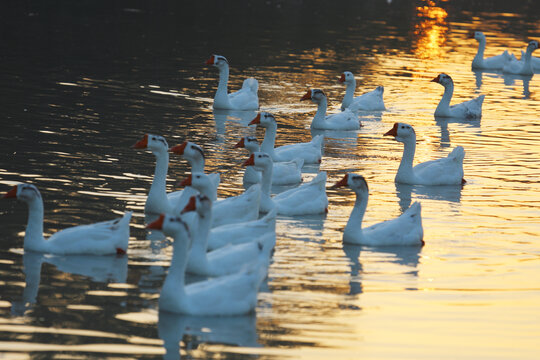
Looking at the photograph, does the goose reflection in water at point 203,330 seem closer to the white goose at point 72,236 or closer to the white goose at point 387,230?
the white goose at point 72,236

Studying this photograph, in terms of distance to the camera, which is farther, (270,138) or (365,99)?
(365,99)

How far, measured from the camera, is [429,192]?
18234 mm

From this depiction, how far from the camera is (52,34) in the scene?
34.2 meters

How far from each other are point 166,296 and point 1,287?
2085mm

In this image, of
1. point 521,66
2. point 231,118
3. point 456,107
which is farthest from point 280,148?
point 521,66

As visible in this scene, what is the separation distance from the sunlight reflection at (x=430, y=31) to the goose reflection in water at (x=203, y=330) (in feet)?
91.8

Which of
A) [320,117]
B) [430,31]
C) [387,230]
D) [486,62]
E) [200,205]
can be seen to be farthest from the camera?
[430,31]

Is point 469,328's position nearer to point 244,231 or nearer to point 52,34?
point 244,231

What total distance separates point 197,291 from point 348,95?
1648 cm

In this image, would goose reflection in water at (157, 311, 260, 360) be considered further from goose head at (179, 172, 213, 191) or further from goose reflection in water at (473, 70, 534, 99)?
goose reflection in water at (473, 70, 534, 99)

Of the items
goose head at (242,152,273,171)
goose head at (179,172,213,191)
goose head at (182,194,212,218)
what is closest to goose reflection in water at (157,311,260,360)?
goose head at (182,194,212,218)

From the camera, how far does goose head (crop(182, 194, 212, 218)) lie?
38.6 feet

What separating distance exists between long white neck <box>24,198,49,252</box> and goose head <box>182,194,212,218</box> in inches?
77.8

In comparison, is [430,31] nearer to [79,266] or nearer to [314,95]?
[314,95]
